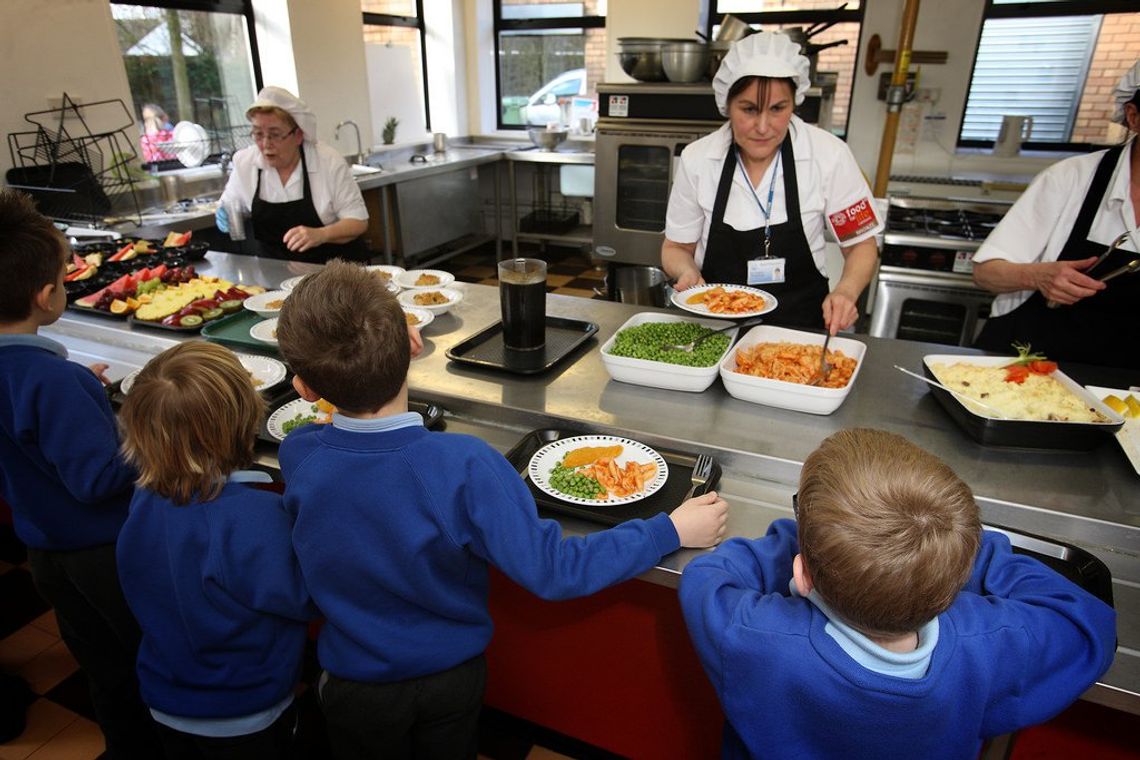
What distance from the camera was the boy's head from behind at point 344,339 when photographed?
1029 mm

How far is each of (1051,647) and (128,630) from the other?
172 centimetres

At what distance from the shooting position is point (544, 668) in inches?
63.2

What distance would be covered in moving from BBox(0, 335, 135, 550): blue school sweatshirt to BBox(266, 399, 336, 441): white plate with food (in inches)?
11.2

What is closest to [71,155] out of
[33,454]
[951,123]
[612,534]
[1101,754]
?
[33,454]

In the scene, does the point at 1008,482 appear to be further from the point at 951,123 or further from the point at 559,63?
the point at 559,63

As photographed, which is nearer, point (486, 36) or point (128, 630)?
point (128, 630)

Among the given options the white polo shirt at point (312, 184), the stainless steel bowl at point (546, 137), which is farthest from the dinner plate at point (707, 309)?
the stainless steel bowl at point (546, 137)

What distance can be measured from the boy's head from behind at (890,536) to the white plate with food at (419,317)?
1.46 meters

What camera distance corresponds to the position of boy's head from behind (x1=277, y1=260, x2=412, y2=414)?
1029 mm

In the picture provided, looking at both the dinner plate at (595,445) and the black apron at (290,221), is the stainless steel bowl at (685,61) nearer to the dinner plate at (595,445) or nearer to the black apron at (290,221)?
the black apron at (290,221)

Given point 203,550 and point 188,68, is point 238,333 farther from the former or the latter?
point 188,68

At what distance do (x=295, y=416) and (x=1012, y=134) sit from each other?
14.9 ft

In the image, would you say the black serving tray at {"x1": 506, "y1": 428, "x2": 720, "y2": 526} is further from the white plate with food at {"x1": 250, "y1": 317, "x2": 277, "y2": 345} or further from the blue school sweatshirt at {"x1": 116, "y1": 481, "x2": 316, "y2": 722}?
the white plate with food at {"x1": 250, "y1": 317, "x2": 277, "y2": 345}

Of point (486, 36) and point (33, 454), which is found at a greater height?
point (486, 36)
